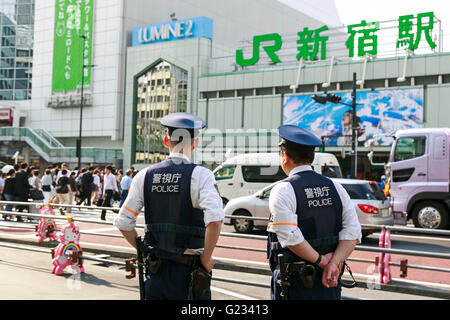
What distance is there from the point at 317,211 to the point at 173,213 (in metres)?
0.98

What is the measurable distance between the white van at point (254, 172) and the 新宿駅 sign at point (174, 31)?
31734 mm

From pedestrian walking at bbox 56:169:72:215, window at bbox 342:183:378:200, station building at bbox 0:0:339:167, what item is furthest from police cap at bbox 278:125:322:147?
station building at bbox 0:0:339:167

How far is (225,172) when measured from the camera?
58.2 feet

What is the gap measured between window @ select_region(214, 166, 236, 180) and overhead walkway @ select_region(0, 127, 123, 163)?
3175 centimetres

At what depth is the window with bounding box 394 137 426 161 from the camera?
49.6ft

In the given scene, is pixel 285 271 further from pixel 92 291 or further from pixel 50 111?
pixel 50 111

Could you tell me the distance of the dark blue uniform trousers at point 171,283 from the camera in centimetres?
331

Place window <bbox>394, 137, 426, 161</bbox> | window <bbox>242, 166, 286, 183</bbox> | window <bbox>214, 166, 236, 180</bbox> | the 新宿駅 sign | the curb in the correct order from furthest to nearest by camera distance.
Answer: the 新宿駅 sign → window <bbox>214, 166, 236, 180</bbox> → window <bbox>242, 166, 286, 183</bbox> → window <bbox>394, 137, 426, 161</bbox> → the curb

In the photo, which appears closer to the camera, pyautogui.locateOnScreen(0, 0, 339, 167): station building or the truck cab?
the truck cab

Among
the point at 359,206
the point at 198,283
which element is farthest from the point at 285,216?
the point at 359,206

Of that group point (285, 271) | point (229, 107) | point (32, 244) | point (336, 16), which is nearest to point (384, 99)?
point (229, 107)

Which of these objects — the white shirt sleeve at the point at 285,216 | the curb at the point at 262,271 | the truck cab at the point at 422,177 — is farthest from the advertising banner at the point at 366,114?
the white shirt sleeve at the point at 285,216

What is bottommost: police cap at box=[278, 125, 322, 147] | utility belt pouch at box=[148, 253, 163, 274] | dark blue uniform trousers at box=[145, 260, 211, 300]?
dark blue uniform trousers at box=[145, 260, 211, 300]

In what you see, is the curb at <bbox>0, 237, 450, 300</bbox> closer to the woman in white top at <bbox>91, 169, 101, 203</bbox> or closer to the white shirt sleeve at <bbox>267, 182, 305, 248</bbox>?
the white shirt sleeve at <bbox>267, 182, 305, 248</bbox>
